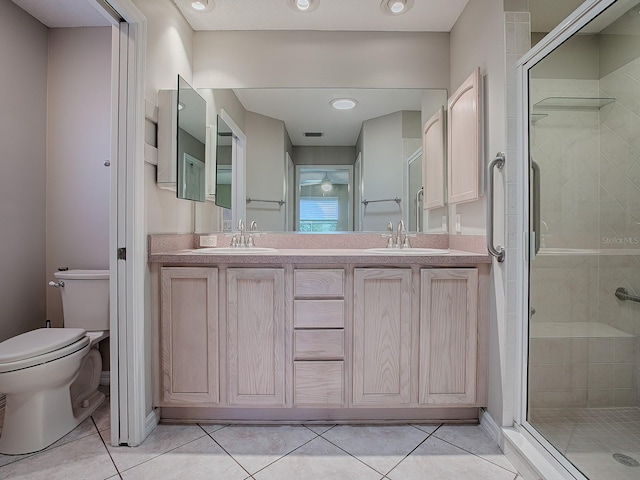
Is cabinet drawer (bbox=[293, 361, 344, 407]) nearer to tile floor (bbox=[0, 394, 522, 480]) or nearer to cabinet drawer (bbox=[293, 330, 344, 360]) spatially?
cabinet drawer (bbox=[293, 330, 344, 360])

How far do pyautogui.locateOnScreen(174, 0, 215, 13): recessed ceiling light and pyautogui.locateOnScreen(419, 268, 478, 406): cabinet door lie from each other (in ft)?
6.32

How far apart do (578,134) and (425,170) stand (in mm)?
819

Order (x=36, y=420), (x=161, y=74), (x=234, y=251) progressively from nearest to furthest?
(x=36, y=420) < (x=161, y=74) < (x=234, y=251)

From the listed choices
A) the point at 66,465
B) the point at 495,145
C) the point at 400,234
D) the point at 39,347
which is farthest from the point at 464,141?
the point at 66,465

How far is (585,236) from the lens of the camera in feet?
5.75

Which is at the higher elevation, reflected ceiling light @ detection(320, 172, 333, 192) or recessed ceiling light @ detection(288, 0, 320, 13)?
recessed ceiling light @ detection(288, 0, 320, 13)

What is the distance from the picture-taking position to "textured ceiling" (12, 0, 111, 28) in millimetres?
2064

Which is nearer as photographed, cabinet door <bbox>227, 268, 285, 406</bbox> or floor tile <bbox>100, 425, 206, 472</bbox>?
floor tile <bbox>100, 425, 206, 472</bbox>

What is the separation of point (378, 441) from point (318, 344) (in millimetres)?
538

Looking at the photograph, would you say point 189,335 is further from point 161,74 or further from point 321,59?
point 321,59

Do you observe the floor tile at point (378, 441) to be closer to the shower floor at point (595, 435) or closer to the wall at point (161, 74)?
the shower floor at point (595, 435)

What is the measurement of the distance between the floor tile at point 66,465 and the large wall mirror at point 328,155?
1463mm

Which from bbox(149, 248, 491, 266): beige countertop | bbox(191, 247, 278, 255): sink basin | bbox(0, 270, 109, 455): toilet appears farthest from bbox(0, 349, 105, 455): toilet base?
bbox(191, 247, 278, 255): sink basin

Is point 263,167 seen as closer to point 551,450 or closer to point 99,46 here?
point 99,46
